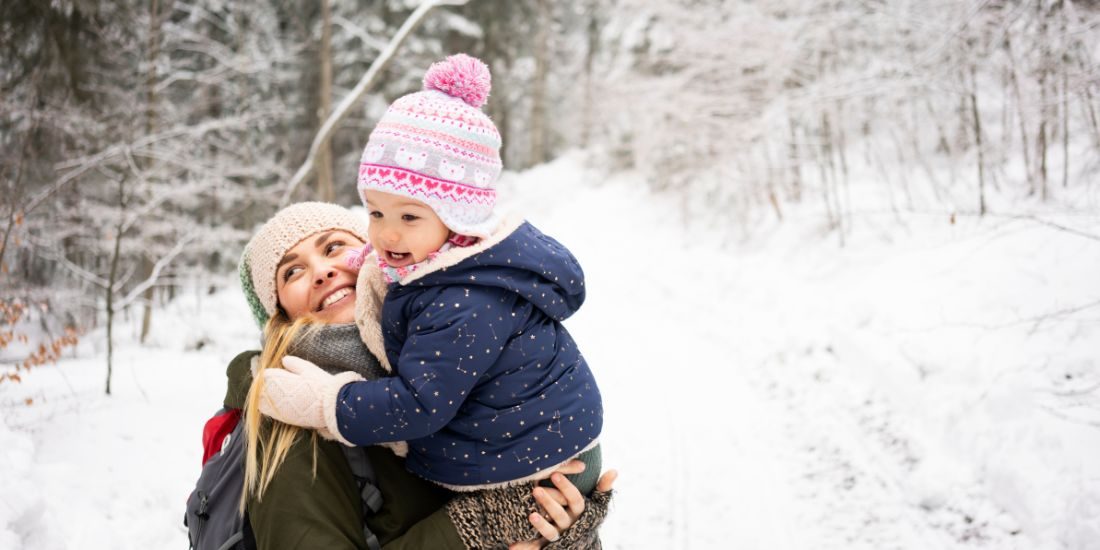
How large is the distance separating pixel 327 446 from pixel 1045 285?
19.6 ft

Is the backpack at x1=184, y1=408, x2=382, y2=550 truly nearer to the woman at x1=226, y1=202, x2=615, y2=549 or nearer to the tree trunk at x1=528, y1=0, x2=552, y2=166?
the woman at x1=226, y1=202, x2=615, y2=549

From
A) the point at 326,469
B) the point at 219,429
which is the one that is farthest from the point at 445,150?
the point at 219,429

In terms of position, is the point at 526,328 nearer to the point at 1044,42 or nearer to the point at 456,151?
the point at 456,151

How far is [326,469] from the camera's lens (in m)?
1.84

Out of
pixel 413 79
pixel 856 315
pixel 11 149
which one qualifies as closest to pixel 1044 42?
pixel 856 315

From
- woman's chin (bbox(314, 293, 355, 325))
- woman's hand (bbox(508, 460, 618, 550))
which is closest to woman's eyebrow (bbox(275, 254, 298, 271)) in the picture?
woman's chin (bbox(314, 293, 355, 325))

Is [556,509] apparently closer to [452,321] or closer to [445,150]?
[452,321]

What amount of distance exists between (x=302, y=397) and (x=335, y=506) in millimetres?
337

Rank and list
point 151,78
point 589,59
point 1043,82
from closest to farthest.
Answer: point 1043,82, point 151,78, point 589,59

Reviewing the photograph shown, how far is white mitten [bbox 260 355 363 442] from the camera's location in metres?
1.80

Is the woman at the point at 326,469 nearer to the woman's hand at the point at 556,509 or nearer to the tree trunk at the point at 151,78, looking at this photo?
the woman's hand at the point at 556,509

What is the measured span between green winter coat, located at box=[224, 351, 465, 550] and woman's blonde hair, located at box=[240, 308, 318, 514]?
0.09 feet

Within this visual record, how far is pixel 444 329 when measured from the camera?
1822 mm

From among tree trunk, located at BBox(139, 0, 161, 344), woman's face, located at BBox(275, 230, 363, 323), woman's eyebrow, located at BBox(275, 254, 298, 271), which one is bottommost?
woman's face, located at BBox(275, 230, 363, 323)
